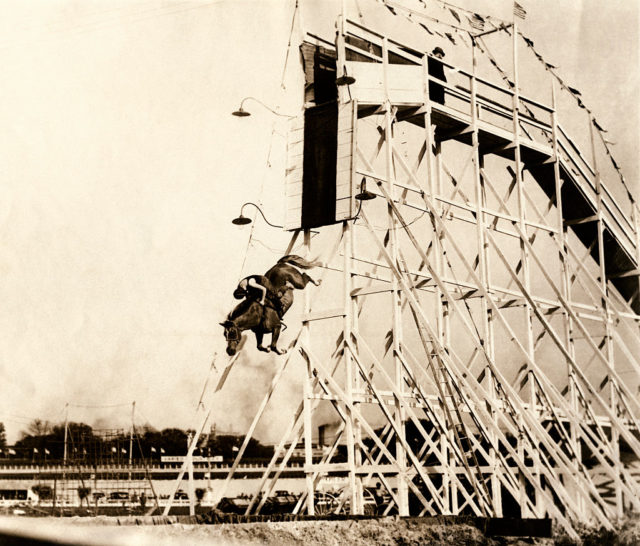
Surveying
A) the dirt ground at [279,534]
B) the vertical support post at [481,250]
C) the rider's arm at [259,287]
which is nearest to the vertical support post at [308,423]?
the rider's arm at [259,287]

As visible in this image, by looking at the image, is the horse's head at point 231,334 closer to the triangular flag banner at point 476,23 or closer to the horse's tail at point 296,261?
the horse's tail at point 296,261

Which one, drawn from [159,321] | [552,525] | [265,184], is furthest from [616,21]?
[159,321]

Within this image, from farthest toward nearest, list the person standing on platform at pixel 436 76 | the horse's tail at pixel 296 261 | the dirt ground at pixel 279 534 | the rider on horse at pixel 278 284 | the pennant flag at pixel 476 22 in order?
the person standing on platform at pixel 436 76
the pennant flag at pixel 476 22
the horse's tail at pixel 296 261
the rider on horse at pixel 278 284
the dirt ground at pixel 279 534

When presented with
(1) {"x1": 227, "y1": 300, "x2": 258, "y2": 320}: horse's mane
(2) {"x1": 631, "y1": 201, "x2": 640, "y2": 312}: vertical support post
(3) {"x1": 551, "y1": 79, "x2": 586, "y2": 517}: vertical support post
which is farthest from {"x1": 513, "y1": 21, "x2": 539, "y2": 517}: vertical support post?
(1) {"x1": 227, "y1": 300, "x2": 258, "y2": 320}: horse's mane

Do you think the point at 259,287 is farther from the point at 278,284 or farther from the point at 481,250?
the point at 481,250

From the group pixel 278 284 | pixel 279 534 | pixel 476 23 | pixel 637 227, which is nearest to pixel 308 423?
pixel 278 284

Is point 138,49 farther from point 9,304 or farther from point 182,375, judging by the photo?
point 182,375
